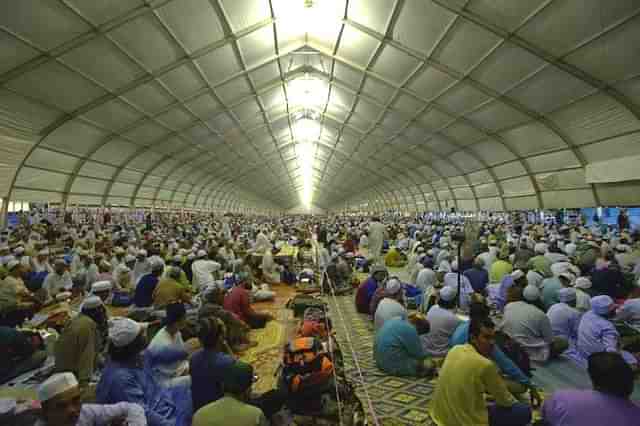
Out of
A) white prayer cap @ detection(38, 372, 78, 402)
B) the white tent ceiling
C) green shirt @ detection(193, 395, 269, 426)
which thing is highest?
the white tent ceiling

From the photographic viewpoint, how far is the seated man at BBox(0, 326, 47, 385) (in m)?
4.15

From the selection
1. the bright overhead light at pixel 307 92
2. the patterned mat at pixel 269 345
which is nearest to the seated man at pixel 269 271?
the patterned mat at pixel 269 345

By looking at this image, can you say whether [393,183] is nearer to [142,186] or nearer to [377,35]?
[142,186]

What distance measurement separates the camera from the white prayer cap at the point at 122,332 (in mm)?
2592

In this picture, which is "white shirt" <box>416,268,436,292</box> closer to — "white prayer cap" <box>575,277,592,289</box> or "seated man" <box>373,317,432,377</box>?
"white prayer cap" <box>575,277,592,289</box>

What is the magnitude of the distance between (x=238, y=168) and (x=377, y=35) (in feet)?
63.5

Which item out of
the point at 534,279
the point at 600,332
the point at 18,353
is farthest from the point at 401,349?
the point at 18,353

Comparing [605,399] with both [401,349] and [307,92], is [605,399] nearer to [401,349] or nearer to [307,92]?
[401,349]

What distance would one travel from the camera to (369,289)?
23.1 ft

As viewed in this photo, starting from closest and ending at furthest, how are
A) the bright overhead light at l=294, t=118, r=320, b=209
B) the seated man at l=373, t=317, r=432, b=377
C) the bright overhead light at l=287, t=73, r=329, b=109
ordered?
the seated man at l=373, t=317, r=432, b=377
the bright overhead light at l=287, t=73, r=329, b=109
the bright overhead light at l=294, t=118, r=320, b=209

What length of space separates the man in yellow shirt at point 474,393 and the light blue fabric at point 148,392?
1.93 m

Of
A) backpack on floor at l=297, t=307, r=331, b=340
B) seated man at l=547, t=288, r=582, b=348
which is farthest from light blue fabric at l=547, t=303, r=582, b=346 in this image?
backpack on floor at l=297, t=307, r=331, b=340

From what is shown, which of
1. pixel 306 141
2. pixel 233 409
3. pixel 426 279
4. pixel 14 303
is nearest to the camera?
pixel 233 409

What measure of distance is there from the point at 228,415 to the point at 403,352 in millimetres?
2608
